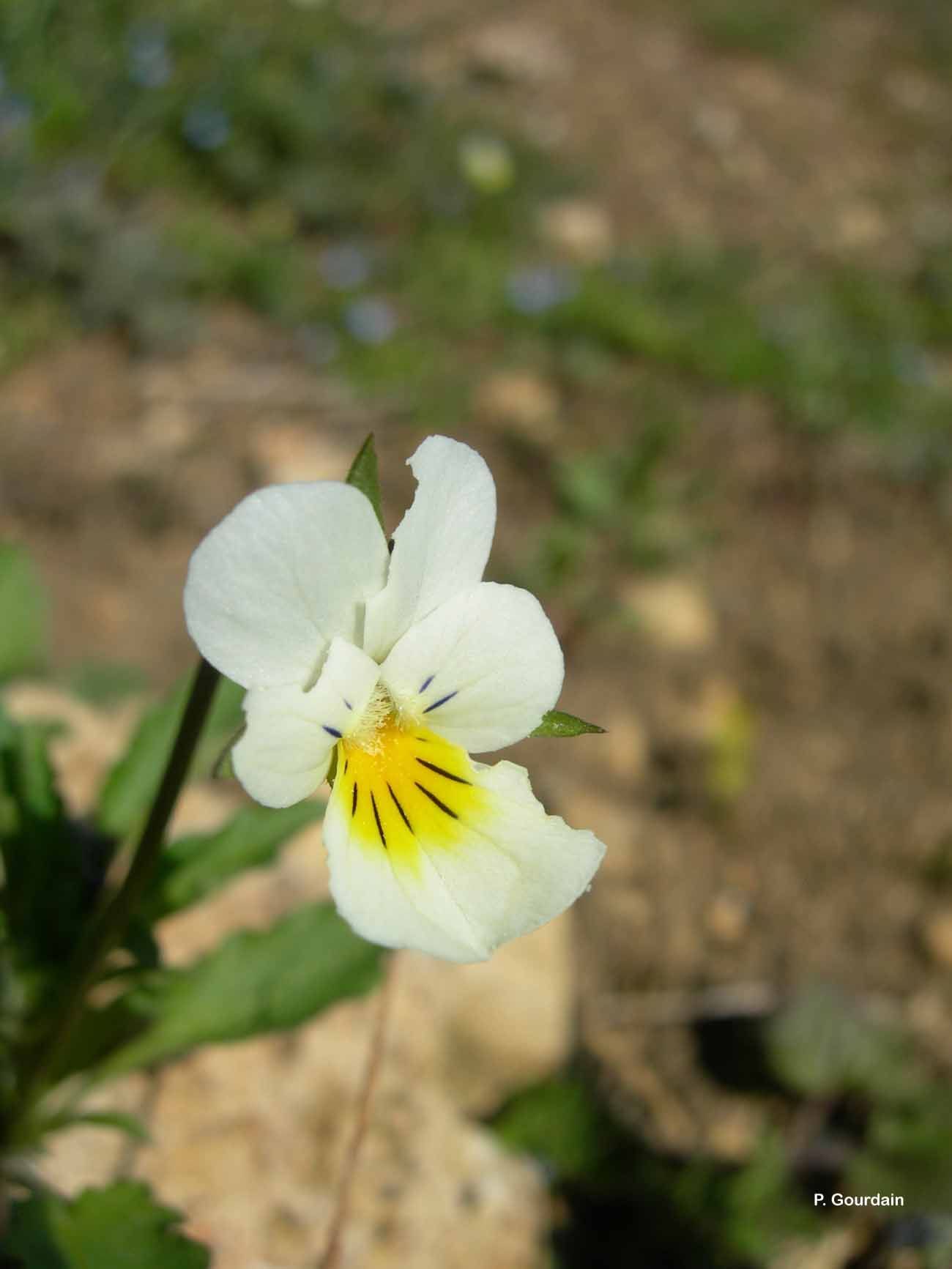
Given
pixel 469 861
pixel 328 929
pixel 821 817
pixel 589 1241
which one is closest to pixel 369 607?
pixel 469 861

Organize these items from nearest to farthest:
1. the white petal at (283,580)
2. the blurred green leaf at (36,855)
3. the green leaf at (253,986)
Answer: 1. the white petal at (283,580)
2. the blurred green leaf at (36,855)
3. the green leaf at (253,986)

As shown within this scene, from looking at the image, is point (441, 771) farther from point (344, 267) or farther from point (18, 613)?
point (344, 267)

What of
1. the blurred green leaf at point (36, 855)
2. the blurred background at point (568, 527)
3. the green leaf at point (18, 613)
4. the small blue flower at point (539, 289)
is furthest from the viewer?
the small blue flower at point (539, 289)

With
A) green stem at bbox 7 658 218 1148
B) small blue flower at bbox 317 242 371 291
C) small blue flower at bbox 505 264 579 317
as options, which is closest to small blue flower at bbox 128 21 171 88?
small blue flower at bbox 317 242 371 291

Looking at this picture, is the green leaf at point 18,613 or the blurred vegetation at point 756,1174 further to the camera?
the blurred vegetation at point 756,1174

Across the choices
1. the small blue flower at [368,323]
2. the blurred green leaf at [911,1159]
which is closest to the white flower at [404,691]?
the blurred green leaf at [911,1159]

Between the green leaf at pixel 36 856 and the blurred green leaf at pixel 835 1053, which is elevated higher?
the green leaf at pixel 36 856

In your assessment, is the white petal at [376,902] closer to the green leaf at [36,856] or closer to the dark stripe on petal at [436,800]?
the dark stripe on petal at [436,800]

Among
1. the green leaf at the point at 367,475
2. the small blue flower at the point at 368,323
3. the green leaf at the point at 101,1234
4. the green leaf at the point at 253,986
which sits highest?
the green leaf at the point at 367,475
